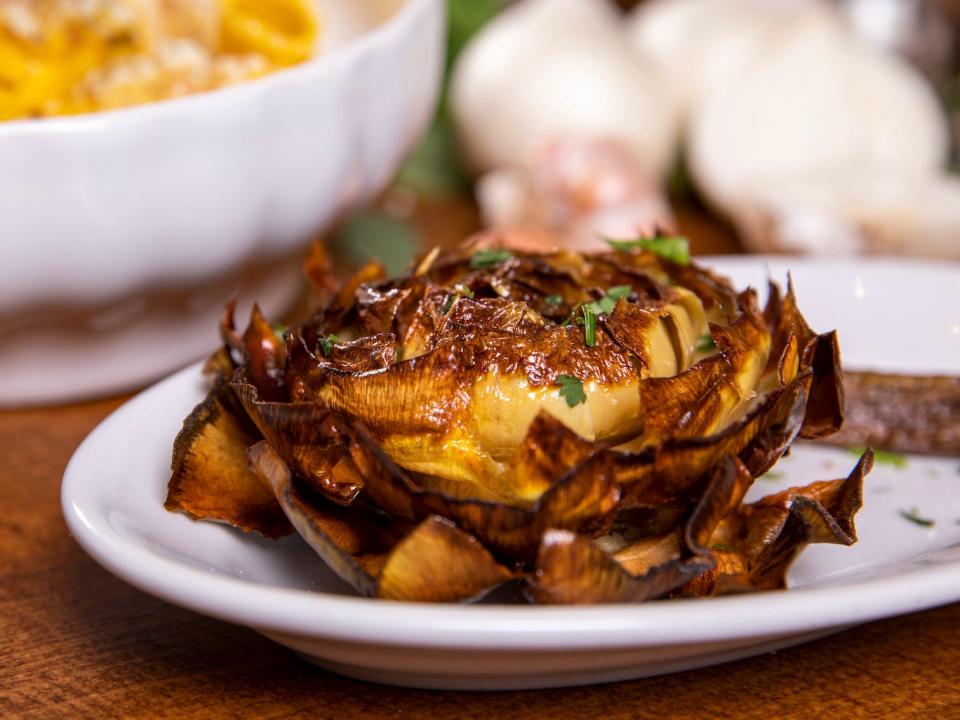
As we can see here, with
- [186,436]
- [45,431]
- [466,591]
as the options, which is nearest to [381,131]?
[45,431]

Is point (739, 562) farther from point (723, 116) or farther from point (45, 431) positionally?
point (723, 116)

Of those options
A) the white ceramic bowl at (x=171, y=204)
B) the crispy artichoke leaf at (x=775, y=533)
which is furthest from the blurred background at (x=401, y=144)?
the crispy artichoke leaf at (x=775, y=533)

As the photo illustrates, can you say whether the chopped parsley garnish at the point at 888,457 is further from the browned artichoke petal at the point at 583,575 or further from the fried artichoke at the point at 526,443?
the browned artichoke petal at the point at 583,575

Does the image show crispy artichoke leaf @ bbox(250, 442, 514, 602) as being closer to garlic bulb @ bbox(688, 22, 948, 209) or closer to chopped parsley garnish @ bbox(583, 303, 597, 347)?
chopped parsley garnish @ bbox(583, 303, 597, 347)

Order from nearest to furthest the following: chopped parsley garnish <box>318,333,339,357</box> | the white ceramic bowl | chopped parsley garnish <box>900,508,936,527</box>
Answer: chopped parsley garnish <box>318,333,339,357</box>, chopped parsley garnish <box>900,508,936,527</box>, the white ceramic bowl

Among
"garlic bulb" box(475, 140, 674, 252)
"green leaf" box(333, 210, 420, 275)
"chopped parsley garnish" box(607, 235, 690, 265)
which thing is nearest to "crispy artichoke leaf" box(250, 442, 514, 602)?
"chopped parsley garnish" box(607, 235, 690, 265)

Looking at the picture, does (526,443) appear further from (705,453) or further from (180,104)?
(180,104)
